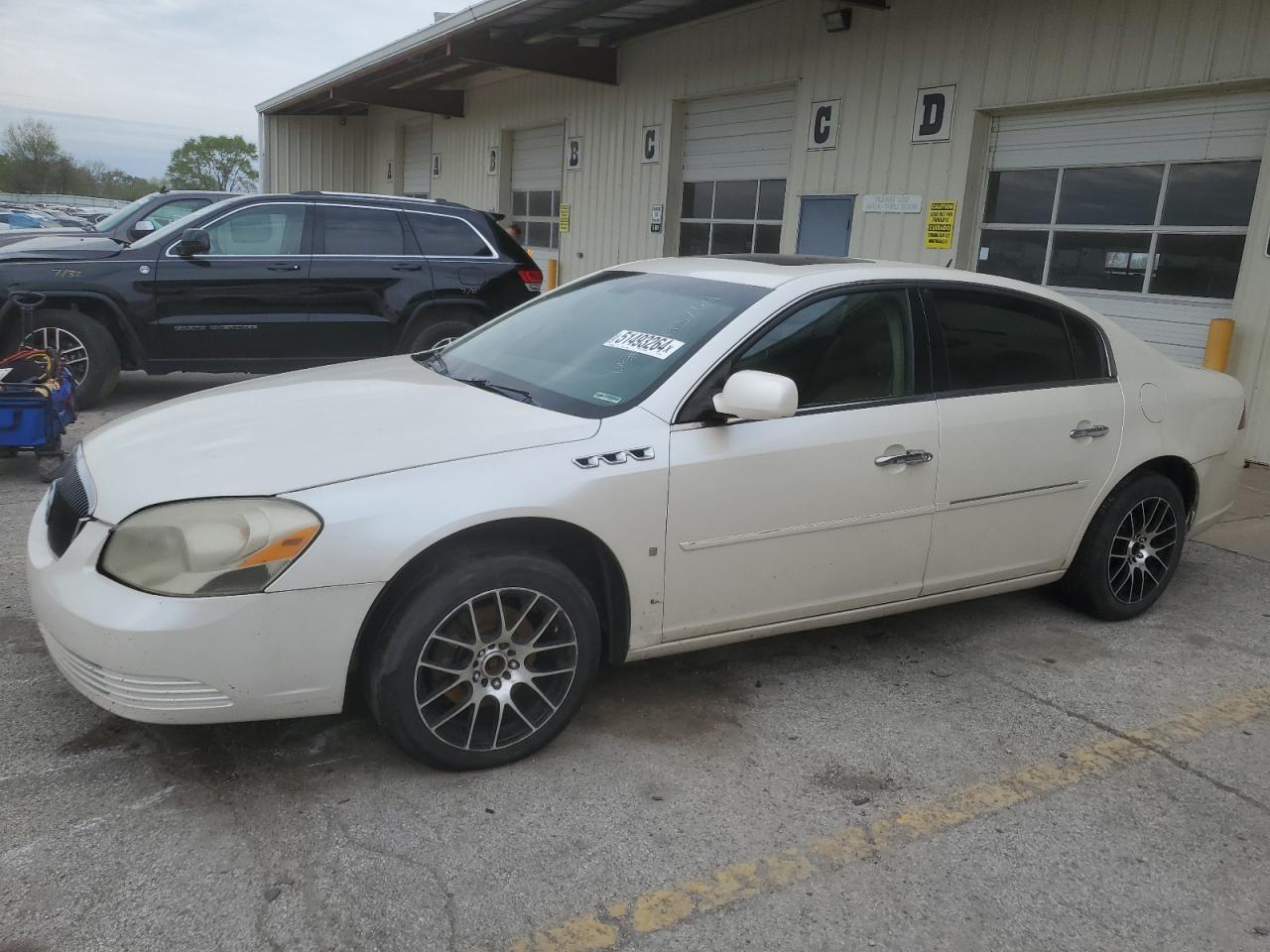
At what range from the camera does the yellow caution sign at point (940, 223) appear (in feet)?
30.4

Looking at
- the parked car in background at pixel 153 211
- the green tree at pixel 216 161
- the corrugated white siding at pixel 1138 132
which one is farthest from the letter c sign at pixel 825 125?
the green tree at pixel 216 161

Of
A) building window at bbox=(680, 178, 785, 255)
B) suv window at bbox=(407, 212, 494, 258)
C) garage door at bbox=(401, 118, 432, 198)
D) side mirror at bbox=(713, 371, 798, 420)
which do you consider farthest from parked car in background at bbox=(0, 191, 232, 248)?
garage door at bbox=(401, 118, 432, 198)

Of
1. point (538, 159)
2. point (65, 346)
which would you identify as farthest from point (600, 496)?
point (538, 159)

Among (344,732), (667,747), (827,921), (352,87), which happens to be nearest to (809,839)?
(827,921)

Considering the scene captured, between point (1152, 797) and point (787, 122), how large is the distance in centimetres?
942

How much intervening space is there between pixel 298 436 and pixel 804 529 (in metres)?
1.70

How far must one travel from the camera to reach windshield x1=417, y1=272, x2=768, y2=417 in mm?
3480

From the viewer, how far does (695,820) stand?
294cm

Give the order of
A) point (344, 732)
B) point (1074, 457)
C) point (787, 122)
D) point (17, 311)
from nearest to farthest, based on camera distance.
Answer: point (344, 732), point (1074, 457), point (17, 311), point (787, 122)

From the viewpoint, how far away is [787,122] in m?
11.2

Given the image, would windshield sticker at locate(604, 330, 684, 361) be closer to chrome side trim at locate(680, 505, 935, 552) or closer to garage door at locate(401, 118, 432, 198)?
chrome side trim at locate(680, 505, 935, 552)

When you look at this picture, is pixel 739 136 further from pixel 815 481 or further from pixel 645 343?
pixel 815 481

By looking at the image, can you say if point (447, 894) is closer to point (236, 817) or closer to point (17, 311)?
point (236, 817)

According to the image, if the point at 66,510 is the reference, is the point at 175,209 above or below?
above
